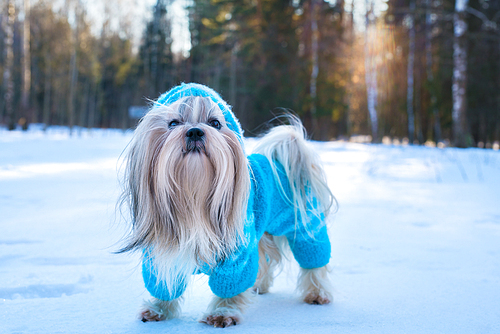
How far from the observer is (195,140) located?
160 centimetres

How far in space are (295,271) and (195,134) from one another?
176 centimetres

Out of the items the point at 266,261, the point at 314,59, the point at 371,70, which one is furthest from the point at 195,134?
the point at 314,59

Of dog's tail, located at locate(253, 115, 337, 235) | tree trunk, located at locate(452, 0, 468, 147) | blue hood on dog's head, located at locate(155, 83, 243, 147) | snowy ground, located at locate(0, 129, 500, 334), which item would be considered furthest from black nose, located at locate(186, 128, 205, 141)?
tree trunk, located at locate(452, 0, 468, 147)

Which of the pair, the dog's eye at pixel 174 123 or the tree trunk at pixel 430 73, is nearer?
the dog's eye at pixel 174 123

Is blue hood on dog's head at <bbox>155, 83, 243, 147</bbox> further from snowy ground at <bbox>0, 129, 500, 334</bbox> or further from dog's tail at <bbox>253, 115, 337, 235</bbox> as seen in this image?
snowy ground at <bbox>0, 129, 500, 334</bbox>

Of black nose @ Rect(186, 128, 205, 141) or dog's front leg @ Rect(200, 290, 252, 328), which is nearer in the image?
black nose @ Rect(186, 128, 205, 141)

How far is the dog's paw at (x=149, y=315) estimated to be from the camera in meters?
1.77

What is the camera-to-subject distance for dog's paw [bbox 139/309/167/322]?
1.77 m

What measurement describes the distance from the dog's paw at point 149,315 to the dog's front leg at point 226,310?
19 centimetres

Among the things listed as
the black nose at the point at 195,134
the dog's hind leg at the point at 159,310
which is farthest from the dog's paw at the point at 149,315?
the black nose at the point at 195,134

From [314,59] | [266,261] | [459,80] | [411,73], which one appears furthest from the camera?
[314,59]

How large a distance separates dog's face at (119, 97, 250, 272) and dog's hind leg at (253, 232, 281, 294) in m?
0.53

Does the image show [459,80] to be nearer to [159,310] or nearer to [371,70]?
[371,70]

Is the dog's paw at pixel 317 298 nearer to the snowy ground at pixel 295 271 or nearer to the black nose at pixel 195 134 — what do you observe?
the snowy ground at pixel 295 271
